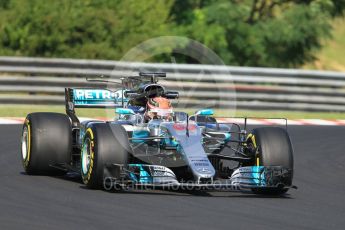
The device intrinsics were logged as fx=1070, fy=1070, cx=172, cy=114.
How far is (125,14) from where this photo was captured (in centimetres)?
3222

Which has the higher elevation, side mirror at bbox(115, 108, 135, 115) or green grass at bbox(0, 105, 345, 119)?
green grass at bbox(0, 105, 345, 119)

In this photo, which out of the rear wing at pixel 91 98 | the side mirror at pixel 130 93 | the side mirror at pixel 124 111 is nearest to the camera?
the side mirror at pixel 124 111

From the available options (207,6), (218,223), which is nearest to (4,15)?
(207,6)

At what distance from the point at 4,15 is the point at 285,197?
61.8 ft

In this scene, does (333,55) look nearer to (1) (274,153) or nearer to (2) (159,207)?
(1) (274,153)

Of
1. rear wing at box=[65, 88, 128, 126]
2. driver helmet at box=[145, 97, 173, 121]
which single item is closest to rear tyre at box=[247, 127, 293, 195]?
driver helmet at box=[145, 97, 173, 121]

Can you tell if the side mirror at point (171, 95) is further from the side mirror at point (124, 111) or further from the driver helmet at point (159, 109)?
the side mirror at point (124, 111)

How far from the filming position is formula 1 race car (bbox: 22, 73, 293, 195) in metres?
12.6

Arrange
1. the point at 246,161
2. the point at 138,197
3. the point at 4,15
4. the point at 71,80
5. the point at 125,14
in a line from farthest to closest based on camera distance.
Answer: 1. the point at 125,14
2. the point at 4,15
3. the point at 71,80
4. the point at 246,161
5. the point at 138,197

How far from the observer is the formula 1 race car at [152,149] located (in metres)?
12.6

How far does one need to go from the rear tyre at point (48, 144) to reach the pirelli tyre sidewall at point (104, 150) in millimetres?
1347

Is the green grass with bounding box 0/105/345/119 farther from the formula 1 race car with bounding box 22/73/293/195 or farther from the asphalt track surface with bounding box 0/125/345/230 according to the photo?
the formula 1 race car with bounding box 22/73/293/195

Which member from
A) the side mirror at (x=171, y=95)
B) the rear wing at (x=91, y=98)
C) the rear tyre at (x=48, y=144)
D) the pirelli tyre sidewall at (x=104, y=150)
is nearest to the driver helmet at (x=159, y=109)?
the side mirror at (x=171, y=95)

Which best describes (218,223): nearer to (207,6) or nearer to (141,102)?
(141,102)
